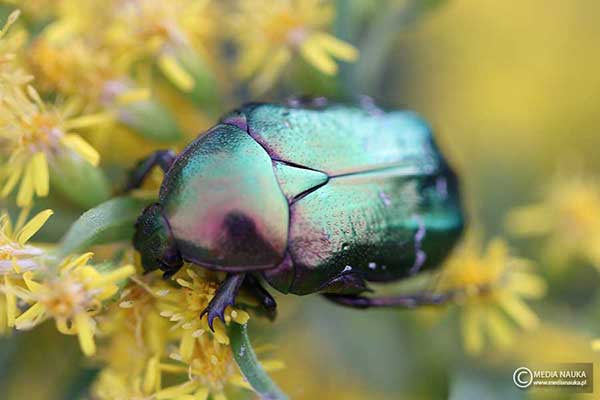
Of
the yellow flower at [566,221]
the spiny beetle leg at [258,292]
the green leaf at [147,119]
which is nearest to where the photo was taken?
the spiny beetle leg at [258,292]

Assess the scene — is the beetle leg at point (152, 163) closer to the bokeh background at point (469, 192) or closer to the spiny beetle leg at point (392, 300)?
the bokeh background at point (469, 192)

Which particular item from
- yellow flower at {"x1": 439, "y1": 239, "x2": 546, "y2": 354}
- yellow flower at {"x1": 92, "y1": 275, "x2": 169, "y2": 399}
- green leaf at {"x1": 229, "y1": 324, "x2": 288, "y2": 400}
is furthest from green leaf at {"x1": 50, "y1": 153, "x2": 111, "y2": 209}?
yellow flower at {"x1": 439, "y1": 239, "x2": 546, "y2": 354}

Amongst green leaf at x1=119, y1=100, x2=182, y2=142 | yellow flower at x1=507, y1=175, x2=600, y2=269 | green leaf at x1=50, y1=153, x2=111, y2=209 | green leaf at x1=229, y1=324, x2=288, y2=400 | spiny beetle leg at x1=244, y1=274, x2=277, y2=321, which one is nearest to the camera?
green leaf at x1=229, y1=324, x2=288, y2=400

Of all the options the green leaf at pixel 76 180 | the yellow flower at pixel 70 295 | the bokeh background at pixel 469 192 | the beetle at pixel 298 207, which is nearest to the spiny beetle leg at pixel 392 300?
the beetle at pixel 298 207

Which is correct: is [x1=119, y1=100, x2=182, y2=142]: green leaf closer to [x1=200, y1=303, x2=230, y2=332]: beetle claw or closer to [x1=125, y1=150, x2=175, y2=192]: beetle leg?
[x1=125, y1=150, x2=175, y2=192]: beetle leg

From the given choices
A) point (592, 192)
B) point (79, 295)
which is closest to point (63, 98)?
point (79, 295)

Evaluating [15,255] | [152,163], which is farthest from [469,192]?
[15,255]
